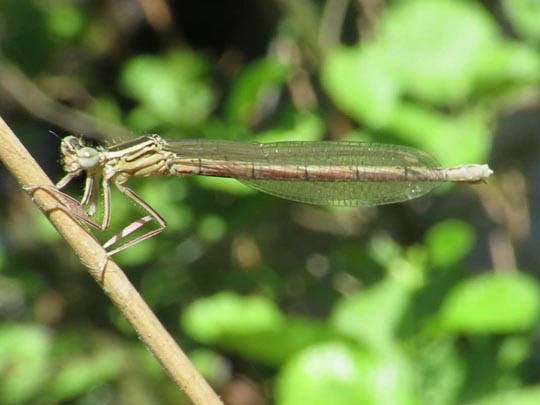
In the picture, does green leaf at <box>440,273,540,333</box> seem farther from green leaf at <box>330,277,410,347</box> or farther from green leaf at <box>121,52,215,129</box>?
green leaf at <box>121,52,215,129</box>

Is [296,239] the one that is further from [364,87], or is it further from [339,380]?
[339,380]

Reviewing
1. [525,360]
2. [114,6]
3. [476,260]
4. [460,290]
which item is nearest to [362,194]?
[460,290]

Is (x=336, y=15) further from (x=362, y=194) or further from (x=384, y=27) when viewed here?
(x=362, y=194)

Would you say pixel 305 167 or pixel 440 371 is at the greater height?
pixel 305 167

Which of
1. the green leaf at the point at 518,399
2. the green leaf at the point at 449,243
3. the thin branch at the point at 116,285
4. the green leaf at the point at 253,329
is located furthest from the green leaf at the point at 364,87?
the thin branch at the point at 116,285

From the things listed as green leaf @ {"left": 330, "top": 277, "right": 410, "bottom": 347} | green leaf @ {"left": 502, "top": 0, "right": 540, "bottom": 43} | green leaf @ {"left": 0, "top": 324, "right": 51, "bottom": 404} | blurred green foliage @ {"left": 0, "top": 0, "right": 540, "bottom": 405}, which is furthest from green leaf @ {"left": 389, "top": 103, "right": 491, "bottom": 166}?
green leaf @ {"left": 0, "top": 324, "right": 51, "bottom": 404}

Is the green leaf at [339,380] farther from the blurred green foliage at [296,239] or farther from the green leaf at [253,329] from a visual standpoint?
the green leaf at [253,329]

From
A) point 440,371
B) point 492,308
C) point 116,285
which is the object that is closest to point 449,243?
point 492,308

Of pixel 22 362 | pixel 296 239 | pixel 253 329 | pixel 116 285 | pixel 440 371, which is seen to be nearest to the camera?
pixel 116 285
